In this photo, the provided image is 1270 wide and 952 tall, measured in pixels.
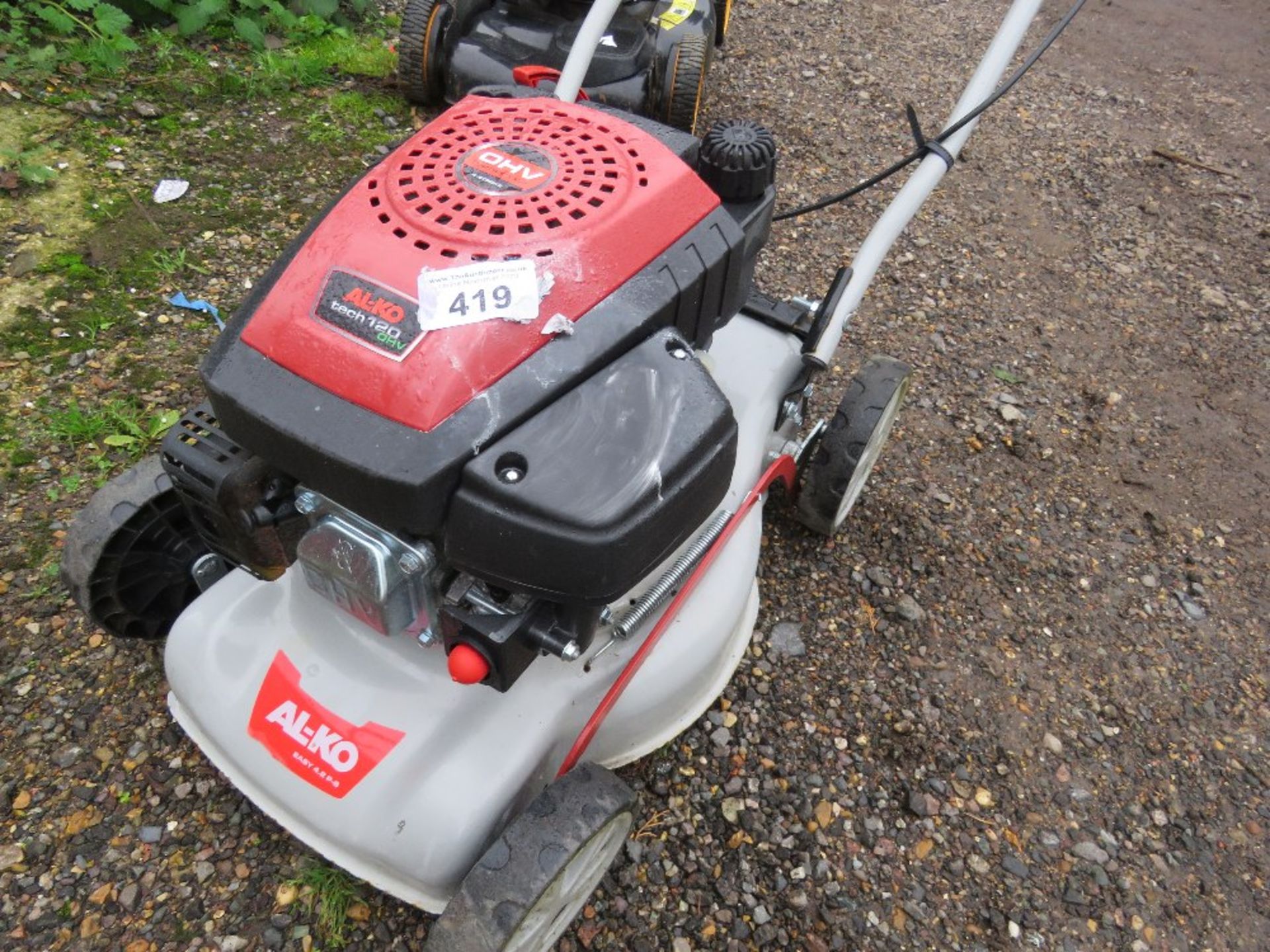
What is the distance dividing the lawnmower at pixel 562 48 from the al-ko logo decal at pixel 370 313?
1.90 meters

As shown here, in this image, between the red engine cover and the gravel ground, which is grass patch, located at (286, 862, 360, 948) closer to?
the gravel ground

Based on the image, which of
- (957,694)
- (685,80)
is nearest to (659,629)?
(957,694)

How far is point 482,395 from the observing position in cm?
99

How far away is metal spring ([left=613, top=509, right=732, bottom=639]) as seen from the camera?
4.39 ft

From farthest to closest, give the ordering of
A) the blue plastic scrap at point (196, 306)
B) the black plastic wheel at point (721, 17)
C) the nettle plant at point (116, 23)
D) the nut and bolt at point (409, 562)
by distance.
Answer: the black plastic wheel at point (721, 17), the nettle plant at point (116, 23), the blue plastic scrap at point (196, 306), the nut and bolt at point (409, 562)

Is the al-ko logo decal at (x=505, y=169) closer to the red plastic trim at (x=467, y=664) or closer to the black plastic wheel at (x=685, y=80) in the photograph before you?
the red plastic trim at (x=467, y=664)

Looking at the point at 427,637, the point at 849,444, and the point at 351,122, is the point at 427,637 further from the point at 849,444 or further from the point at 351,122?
the point at 351,122

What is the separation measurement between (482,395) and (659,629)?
0.53 metres

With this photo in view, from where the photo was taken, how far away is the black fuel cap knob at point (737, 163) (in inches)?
51.9

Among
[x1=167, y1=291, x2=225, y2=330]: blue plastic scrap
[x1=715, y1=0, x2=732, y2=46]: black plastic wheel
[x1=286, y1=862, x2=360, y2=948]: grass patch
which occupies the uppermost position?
[x1=715, y1=0, x2=732, y2=46]: black plastic wheel

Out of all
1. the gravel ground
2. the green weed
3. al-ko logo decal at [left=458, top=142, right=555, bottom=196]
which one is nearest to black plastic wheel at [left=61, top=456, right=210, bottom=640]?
the gravel ground

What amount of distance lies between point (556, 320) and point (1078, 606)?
1509 mm

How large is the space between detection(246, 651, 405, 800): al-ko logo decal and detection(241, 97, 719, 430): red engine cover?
1.57 feet

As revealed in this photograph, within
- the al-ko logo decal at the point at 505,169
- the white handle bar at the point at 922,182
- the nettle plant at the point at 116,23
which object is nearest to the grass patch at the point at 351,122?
the nettle plant at the point at 116,23
